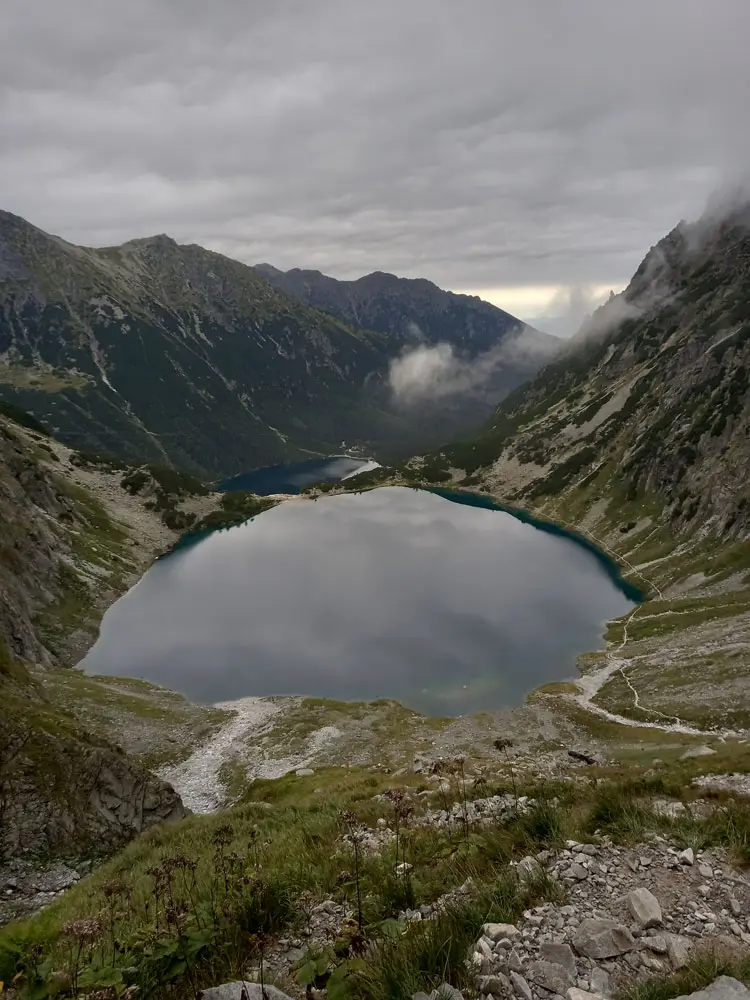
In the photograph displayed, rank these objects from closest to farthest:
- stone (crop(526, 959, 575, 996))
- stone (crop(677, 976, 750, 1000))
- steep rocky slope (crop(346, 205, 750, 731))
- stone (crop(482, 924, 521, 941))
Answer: stone (crop(677, 976, 750, 1000)) < stone (crop(526, 959, 575, 996)) < stone (crop(482, 924, 521, 941)) < steep rocky slope (crop(346, 205, 750, 731))

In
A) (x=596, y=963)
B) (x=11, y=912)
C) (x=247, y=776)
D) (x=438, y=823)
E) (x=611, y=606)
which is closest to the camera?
(x=596, y=963)

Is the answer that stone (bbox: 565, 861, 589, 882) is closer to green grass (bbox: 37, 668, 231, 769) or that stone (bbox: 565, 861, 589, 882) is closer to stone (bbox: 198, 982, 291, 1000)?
stone (bbox: 198, 982, 291, 1000)

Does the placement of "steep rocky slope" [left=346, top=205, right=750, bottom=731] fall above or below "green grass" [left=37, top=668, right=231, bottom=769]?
above

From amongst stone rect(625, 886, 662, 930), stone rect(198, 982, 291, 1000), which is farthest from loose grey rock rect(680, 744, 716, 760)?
stone rect(198, 982, 291, 1000)

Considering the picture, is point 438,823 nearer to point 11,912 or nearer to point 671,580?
point 11,912

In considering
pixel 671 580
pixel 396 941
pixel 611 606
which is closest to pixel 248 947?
→ pixel 396 941

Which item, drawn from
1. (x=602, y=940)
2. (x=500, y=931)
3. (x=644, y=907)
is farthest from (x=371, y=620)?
(x=602, y=940)
